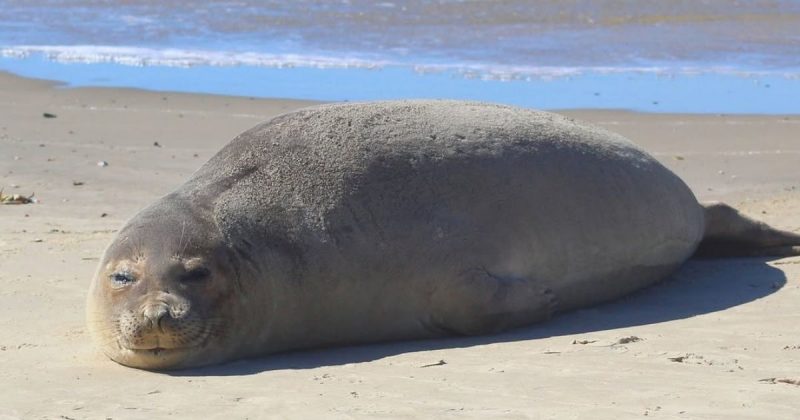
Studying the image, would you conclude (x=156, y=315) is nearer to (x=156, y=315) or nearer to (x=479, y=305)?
(x=156, y=315)

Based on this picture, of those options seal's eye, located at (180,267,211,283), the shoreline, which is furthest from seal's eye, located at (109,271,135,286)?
the shoreline

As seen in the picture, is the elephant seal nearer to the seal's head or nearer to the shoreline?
the seal's head

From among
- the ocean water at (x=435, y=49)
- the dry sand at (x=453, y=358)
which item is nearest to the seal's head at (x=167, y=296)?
the dry sand at (x=453, y=358)

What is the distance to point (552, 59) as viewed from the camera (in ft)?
58.9

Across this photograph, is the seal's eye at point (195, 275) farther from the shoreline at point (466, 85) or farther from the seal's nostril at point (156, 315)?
the shoreline at point (466, 85)

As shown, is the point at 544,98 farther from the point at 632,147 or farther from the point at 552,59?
the point at 632,147

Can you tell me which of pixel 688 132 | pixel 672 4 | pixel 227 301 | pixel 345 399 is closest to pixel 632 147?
pixel 227 301

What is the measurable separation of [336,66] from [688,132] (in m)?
6.03

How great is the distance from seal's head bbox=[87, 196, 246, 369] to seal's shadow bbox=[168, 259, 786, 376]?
0.11 metres

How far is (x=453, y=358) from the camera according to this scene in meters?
5.63

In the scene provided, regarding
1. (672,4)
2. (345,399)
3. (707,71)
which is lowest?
(345,399)

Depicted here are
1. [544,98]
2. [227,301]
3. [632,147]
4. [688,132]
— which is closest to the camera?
[227,301]

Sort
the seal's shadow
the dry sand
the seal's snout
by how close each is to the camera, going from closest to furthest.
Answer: the dry sand → the seal's snout → the seal's shadow

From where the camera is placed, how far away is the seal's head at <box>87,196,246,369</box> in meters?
5.52
